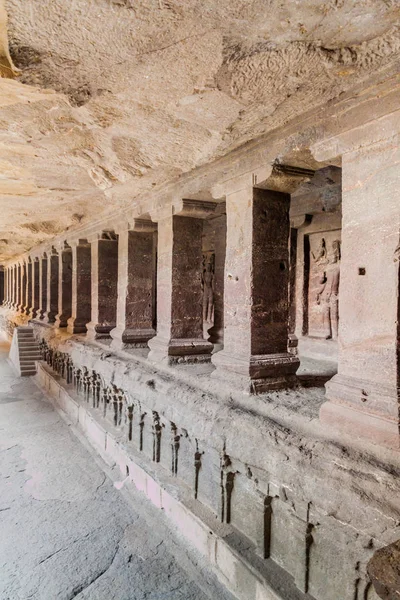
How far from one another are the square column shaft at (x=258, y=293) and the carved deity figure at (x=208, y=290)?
4987 millimetres

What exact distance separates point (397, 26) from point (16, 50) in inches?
85.7

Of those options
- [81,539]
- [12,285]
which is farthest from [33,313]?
[81,539]

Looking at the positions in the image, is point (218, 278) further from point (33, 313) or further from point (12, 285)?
point (12, 285)

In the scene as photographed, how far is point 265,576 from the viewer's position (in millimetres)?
2818

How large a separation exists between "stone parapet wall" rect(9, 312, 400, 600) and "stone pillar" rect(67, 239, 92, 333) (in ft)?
16.2

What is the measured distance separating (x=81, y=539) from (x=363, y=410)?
291 cm

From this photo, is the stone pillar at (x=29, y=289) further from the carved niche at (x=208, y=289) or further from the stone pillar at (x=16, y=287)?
the carved niche at (x=208, y=289)

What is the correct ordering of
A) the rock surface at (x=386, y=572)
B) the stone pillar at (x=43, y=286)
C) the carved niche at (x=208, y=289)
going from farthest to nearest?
the stone pillar at (x=43, y=286) → the carved niche at (x=208, y=289) → the rock surface at (x=386, y=572)

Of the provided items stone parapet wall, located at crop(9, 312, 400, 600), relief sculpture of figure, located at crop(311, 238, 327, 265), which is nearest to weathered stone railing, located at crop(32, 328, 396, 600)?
stone parapet wall, located at crop(9, 312, 400, 600)

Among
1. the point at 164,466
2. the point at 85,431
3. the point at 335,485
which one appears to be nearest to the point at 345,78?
the point at 335,485

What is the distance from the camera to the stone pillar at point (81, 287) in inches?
359

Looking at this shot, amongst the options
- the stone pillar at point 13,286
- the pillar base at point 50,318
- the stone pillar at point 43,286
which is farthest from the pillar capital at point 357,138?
the stone pillar at point 13,286

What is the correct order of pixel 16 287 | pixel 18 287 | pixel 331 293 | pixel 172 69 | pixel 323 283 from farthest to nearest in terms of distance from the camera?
pixel 16 287, pixel 18 287, pixel 323 283, pixel 331 293, pixel 172 69

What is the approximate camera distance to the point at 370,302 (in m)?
2.71
